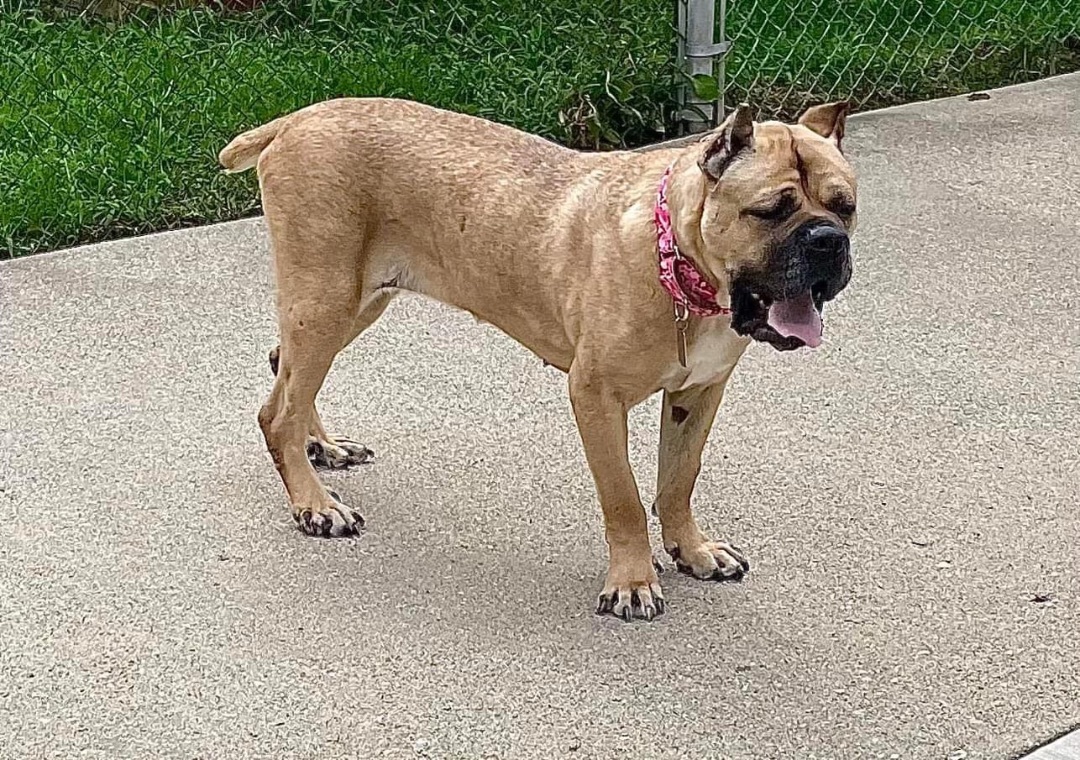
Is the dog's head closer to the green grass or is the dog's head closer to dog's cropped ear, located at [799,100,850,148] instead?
dog's cropped ear, located at [799,100,850,148]

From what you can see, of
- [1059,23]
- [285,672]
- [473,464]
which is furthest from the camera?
[1059,23]

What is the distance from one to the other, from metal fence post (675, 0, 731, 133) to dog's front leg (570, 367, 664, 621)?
3501 millimetres

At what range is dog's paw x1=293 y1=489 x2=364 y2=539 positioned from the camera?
3904mm

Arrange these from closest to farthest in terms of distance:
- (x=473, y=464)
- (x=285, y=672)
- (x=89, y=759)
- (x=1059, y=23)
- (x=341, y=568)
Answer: (x=89, y=759), (x=285, y=672), (x=341, y=568), (x=473, y=464), (x=1059, y=23)

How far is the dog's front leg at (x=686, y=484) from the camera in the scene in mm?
3682

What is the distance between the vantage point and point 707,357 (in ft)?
11.1

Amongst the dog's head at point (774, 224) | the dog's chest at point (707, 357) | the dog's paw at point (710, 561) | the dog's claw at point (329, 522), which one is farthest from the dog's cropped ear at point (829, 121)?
the dog's claw at point (329, 522)

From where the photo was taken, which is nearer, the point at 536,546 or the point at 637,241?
the point at 637,241

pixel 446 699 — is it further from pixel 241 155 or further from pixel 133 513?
pixel 241 155

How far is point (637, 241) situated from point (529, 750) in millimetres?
1070

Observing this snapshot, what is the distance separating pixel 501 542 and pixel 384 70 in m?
3.71

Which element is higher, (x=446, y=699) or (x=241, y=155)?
(x=241, y=155)

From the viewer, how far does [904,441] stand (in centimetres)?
438

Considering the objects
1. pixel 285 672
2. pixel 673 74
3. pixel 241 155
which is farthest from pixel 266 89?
pixel 285 672
